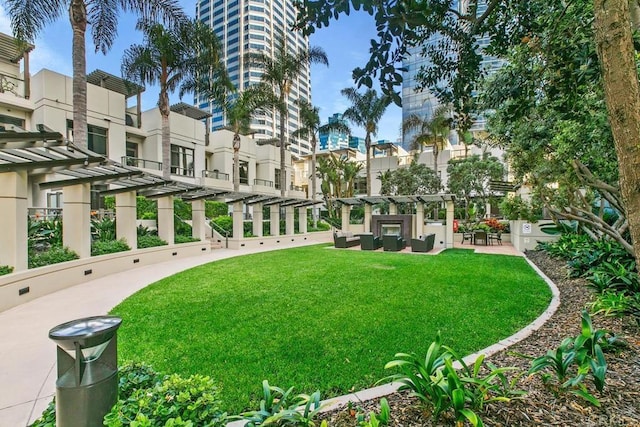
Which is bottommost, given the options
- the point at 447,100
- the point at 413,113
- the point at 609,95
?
the point at 609,95

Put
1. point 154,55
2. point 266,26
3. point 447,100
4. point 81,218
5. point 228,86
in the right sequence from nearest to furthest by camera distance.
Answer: point 447,100
point 81,218
point 154,55
point 228,86
point 266,26

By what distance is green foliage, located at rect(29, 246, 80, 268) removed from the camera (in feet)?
25.4

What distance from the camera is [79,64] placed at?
10.8 m

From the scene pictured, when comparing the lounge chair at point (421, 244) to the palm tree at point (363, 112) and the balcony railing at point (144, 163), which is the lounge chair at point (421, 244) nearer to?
the palm tree at point (363, 112)

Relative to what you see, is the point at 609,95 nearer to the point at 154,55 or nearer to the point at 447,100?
the point at 447,100

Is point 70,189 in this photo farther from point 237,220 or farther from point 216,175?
point 216,175

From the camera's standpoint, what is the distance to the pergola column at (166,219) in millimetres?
13281

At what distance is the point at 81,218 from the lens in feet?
30.1

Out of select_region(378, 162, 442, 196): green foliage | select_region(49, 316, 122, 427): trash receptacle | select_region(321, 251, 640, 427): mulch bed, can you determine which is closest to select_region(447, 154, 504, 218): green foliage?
select_region(378, 162, 442, 196): green foliage

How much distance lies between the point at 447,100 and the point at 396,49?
1121 mm

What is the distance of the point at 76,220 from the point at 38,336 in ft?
17.8

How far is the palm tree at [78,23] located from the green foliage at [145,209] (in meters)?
6.72

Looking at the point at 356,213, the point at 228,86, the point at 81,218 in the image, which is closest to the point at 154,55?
the point at 228,86

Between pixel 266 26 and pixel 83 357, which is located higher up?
pixel 266 26
